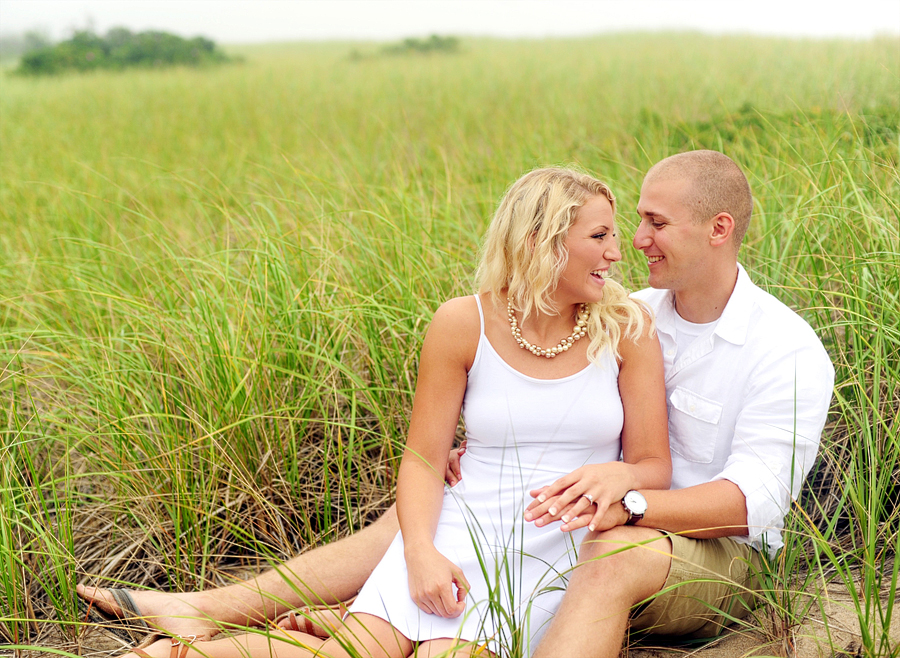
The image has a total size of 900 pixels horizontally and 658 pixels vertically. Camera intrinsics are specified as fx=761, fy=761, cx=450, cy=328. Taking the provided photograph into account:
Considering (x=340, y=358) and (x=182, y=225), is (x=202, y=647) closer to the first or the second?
(x=340, y=358)

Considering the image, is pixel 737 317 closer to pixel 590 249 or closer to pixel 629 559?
pixel 590 249

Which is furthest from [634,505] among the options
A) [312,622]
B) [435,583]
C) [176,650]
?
[176,650]

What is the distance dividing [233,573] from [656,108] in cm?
595

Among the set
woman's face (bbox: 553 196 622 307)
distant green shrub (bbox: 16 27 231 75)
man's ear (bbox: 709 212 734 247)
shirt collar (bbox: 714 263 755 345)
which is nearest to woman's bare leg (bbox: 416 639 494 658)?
woman's face (bbox: 553 196 622 307)

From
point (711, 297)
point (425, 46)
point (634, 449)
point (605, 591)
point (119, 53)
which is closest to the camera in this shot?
point (605, 591)

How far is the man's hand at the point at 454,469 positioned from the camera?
2.22m

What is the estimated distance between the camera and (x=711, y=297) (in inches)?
86.1

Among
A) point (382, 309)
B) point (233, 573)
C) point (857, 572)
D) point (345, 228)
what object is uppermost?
point (345, 228)

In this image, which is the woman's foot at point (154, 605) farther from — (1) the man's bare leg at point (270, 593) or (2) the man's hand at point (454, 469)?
(2) the man's hand at point (454, 469)

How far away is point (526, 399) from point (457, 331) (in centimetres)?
27

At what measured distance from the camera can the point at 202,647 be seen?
1947 mm

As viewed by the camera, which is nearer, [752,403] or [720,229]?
[752,403]

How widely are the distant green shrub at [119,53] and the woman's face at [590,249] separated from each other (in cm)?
2061

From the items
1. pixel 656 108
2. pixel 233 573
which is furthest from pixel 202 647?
pixel 656 108
